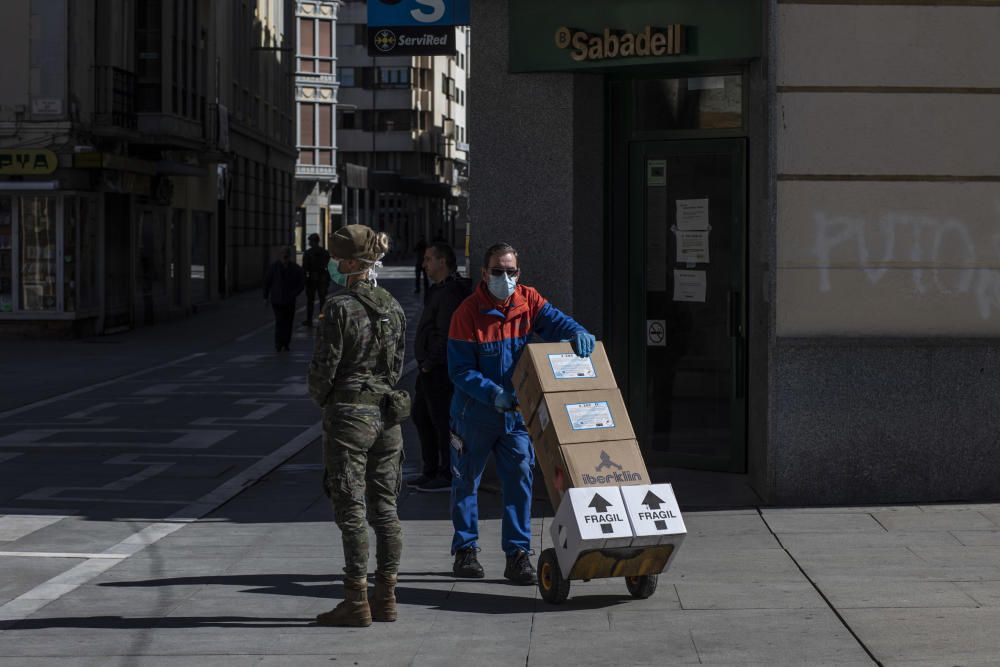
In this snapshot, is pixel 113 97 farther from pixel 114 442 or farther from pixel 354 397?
pixel 354 397

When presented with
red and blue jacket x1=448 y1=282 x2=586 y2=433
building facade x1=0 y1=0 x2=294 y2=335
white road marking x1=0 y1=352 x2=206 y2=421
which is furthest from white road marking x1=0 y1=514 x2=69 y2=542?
building facade x1=0 y1=0 x2=294 y2=335

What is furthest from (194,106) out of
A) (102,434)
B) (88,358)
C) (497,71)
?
(497,71)

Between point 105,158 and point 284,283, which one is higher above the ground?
point 105,158

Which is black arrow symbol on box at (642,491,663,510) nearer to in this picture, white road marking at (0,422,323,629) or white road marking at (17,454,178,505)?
white road marking at (0,422,323,629)

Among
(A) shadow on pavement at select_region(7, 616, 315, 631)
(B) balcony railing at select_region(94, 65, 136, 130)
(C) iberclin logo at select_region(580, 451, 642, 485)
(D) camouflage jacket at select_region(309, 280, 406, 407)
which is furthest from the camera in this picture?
(B) balcony railing at select_region(94, 65, 136, 130)

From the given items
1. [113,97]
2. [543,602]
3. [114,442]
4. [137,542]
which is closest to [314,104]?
[113,97]

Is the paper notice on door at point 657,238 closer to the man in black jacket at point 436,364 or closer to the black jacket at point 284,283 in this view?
the man in black jacket at point 436,364

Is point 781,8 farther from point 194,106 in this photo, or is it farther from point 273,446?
point 194,106

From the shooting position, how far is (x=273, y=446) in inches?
541

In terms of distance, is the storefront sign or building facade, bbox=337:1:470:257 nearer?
the storefront sign

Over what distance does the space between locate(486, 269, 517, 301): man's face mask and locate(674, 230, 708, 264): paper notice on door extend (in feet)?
11.3

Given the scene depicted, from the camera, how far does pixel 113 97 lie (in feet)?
92.4

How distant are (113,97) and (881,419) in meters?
21.0

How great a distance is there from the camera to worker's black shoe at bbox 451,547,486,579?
7941 millimetres
